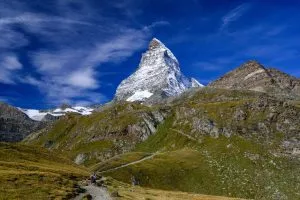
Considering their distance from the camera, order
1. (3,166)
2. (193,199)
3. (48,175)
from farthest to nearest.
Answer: (193,199) → (3,166) → (48,175)

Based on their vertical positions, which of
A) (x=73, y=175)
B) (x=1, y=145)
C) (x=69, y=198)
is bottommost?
(x=69, y=198)

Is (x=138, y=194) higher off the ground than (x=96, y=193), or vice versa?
(x=138, y=194)

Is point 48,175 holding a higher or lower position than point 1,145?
lower

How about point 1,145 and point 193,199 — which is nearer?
point 193,199

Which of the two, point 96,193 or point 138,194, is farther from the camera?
point 138,194

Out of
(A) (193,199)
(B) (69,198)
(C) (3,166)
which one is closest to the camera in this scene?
(B) (69,198)

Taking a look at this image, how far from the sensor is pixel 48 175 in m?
94.1

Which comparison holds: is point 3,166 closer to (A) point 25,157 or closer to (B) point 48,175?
(B) point 48,175

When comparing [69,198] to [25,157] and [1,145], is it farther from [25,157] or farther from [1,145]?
[1,145]

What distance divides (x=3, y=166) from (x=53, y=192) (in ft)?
95.9

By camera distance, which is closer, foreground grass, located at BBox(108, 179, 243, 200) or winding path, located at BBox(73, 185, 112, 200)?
winding path, located at BBox(73, 185, 112, 200)

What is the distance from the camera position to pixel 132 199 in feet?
283

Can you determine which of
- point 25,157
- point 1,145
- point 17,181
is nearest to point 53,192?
point 17,181

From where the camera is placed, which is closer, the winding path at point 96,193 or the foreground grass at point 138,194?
the winding path at point 96,193
